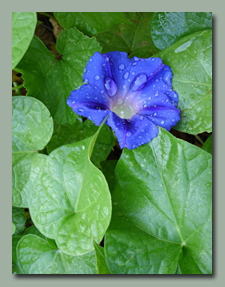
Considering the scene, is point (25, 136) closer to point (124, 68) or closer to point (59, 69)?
point (59, 69)

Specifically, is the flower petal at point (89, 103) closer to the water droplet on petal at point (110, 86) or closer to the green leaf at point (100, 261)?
the water droplet on petal at point (110, 86)

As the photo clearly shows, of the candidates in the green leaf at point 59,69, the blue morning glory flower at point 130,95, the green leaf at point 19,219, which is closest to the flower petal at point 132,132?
the blue morning glory flower at point 130,95

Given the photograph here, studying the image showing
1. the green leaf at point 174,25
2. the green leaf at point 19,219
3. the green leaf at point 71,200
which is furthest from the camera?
the green leaf at point 19,219

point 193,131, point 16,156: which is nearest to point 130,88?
point 193,131

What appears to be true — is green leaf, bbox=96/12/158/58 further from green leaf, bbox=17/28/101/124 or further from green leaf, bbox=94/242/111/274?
green leaf, bbox=94/242/111/274

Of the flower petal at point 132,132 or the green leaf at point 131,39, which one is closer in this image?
the flower petal at point 132,132

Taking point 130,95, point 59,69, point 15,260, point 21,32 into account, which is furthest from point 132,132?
point 15,260
